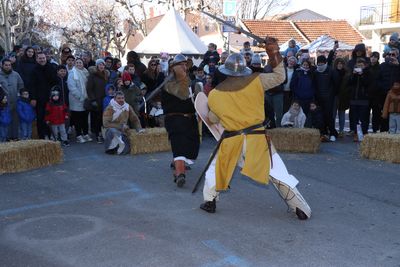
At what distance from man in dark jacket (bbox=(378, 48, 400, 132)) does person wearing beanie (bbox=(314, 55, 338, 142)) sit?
1.02 m

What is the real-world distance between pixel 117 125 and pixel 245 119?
4.65m

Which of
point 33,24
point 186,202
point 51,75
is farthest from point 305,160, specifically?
point 33,24

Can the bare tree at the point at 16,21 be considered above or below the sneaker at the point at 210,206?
above

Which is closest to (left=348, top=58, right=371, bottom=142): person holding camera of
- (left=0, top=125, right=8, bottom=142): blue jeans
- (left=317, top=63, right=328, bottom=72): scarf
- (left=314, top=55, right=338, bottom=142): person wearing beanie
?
(left=314, top=55, right=338, bottom=142): person wearing beanie

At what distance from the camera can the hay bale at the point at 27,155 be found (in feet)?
25.5

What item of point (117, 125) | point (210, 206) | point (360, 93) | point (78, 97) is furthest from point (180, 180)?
point (360, 93)

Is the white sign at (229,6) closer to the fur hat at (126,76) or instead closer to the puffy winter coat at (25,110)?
the fur hat at (126,76)

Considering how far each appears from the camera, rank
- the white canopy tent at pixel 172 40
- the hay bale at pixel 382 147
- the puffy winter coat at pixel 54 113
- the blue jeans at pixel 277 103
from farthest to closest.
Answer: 1. the white canopy tent at pixel 172 40
2. the blue jeans at pixel 277 103
3. the puffy winter coat at pixel 54 113
4. the hay bale at pixel 382 147

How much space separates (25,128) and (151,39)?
10.2 m

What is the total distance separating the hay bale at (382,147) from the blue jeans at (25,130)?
254 inches

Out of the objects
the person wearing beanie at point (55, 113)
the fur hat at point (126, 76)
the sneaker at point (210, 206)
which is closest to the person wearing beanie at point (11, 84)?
the person wearing beanie at point (55, 113)

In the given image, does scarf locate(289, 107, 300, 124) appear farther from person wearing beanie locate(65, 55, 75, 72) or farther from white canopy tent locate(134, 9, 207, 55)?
white canopy tent locate(134, 9, 207, 55)

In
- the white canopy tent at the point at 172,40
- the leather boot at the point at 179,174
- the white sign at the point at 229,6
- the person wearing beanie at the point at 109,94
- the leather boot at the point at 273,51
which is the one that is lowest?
the leather boot at the point at 179,174

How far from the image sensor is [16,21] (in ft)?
119
